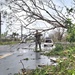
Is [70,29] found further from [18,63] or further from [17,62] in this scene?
[17,62]

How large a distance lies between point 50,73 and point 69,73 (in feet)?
5.66

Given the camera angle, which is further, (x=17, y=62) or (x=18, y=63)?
(x=17, y=62)

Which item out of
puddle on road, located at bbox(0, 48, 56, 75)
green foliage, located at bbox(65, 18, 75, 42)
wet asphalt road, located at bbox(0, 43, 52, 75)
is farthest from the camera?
puddle on road, located at bbox(0, 48, 56, 75)

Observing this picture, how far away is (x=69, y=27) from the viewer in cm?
1082

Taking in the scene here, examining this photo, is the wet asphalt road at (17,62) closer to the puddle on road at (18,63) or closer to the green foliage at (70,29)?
the puddle on road at (18,63)

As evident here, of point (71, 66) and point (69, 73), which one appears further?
point (71, 66)

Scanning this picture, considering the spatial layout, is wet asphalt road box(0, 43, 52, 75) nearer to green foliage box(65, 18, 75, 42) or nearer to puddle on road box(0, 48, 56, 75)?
puddle on road box(0, 48, 56, 75)

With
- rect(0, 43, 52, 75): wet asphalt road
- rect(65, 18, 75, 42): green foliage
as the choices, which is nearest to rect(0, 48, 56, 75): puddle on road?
rect(0, 43, 52, 75): wet asphalt road

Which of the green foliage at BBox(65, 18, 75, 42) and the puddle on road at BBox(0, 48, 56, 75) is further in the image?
the puddle on road at BBox(0, 48, 56, 75)

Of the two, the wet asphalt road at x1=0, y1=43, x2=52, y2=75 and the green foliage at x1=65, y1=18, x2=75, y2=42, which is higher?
the green foliage at x1=65, y1=18, x2=75, y2=42

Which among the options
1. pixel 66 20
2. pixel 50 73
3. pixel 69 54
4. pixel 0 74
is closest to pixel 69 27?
pixel 66 20

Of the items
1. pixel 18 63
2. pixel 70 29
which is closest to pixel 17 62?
pixel 18 63

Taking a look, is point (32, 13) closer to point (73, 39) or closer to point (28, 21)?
point (28, 21)

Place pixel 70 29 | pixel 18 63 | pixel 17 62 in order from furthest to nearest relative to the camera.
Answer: pixel 17 62 → pixel 18 63 → pixel 70 29
